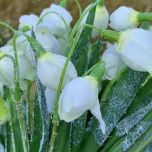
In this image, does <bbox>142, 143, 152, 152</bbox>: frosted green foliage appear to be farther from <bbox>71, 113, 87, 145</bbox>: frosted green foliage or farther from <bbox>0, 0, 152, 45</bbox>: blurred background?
<bbox>0, 0, 152, 45</bbox>: blurred background

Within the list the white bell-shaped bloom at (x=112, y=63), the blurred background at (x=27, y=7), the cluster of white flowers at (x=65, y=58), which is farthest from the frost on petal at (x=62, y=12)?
the blurred background at (x=27, y=7)

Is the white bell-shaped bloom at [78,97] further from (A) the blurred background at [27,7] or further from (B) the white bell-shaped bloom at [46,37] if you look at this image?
(A) the blurred background at [27,7]

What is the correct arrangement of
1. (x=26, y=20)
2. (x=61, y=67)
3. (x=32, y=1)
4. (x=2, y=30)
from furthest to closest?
1. (x=32, y=1)
2. (x=2, y=30)
3. (x=26, y=20)
4. (x=61, y=67)

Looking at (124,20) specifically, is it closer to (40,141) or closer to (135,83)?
A: (135,83)

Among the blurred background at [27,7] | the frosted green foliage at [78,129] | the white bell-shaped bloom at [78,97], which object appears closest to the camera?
the white bell-shaped bloom at [78,97]

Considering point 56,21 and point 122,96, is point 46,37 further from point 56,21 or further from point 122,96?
point 122,96

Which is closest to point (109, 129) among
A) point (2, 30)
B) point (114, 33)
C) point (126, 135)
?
point (126, 135)

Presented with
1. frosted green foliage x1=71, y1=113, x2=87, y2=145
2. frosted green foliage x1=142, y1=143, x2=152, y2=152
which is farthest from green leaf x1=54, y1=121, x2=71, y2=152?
frosted green foliage x1=142, y1=143, x2=152, y2=152
